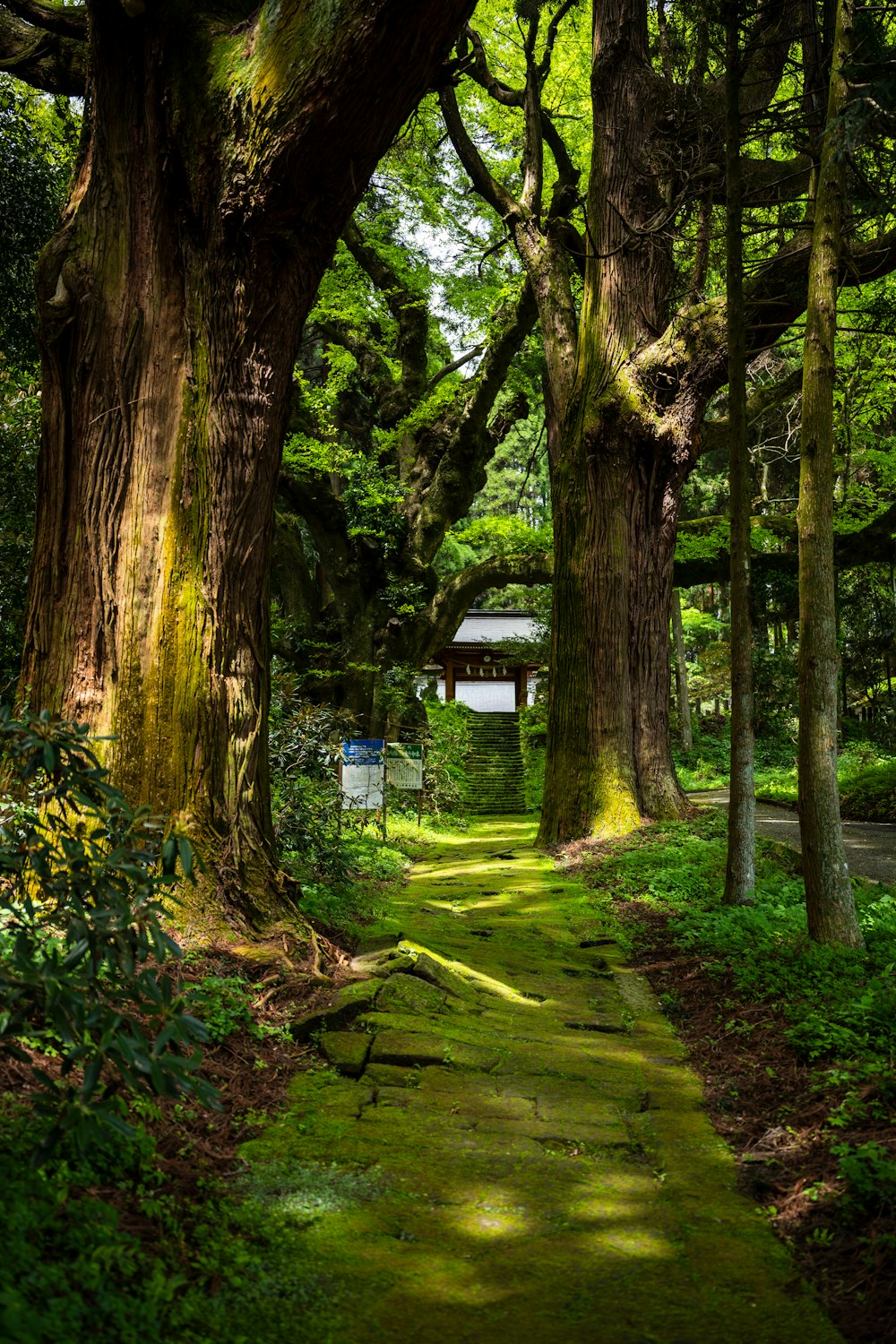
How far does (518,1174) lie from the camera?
302 centimetres

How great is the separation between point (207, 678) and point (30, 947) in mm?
2594

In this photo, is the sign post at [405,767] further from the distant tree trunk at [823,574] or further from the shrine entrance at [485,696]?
the shrine entrance at [485,696]

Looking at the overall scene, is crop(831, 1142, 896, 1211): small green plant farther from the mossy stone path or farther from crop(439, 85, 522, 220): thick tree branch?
crop(439, 85, 522, 220): thick tree branch

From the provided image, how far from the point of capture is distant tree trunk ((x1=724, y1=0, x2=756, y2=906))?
643 centimetres

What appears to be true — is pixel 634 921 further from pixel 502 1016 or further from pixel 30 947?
pixel 30 947

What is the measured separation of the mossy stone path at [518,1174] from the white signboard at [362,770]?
4692 mm

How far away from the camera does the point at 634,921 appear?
6.88 metres

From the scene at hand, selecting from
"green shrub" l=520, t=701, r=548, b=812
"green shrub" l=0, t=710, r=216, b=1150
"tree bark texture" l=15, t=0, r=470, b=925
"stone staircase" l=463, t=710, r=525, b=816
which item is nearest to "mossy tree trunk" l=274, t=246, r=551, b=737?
"stone staircase" l=463, t=710, r=525, b=816

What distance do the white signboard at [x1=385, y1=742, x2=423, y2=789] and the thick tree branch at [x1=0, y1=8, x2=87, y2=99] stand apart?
819 cm

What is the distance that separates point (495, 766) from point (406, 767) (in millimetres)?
9332

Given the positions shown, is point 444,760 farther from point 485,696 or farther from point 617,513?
point 485,696

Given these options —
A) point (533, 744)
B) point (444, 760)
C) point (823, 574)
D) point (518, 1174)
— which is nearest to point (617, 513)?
point (823, 574)

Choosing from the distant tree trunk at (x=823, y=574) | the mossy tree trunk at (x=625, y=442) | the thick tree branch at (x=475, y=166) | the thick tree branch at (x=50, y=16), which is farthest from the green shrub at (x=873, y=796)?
the thick tree branch at (x=50, y=16)

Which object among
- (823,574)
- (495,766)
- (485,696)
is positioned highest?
(823,574)
